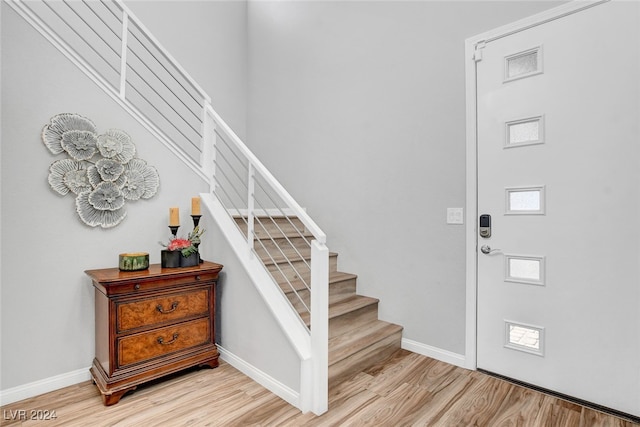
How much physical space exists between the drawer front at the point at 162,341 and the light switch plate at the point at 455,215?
190 centimetres

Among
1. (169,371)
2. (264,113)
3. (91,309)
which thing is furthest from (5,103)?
(264,113)

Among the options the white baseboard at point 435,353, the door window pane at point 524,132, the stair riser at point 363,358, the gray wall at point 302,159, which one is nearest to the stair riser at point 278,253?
the gray wall at point 302,159

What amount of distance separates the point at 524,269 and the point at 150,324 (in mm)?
2411

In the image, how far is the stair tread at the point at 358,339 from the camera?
2.21 m

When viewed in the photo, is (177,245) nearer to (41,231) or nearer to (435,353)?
(41,231)

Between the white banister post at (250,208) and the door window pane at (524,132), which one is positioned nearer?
the door window pane at (524,132)

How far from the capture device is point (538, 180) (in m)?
2.09

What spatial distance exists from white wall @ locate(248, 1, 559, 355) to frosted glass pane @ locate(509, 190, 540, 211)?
32cm

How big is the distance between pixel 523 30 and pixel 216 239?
2533 millimetres

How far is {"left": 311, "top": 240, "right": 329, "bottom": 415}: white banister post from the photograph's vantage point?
5.92 feet

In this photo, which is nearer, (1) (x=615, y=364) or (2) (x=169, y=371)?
(1) (x=615, y=364)

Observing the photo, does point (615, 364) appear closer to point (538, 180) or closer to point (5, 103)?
point (538, 180)

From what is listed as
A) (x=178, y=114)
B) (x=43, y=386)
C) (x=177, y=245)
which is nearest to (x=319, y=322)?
(x=177, y=245)

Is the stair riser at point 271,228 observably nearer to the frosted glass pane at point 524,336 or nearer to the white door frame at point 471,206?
the white door frame at point 471,206
